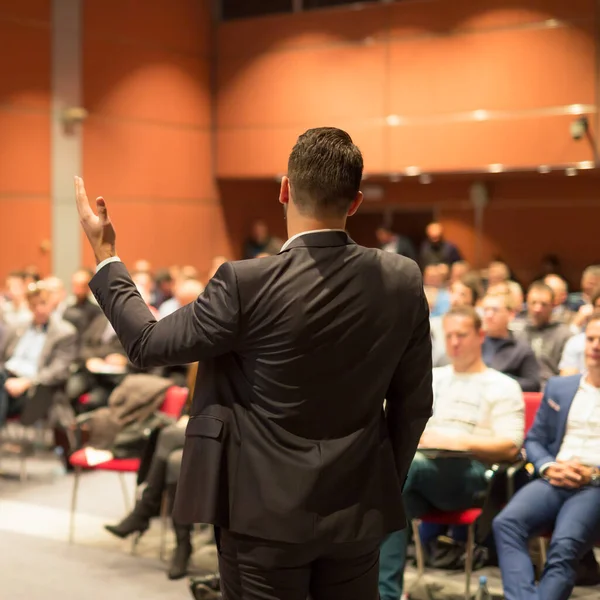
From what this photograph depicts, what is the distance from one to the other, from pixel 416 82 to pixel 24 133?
4716 mm

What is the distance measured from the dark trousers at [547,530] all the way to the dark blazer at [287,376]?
6.80ft

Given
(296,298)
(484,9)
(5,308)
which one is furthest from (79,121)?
(296,298)

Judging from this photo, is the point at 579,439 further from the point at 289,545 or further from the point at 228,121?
the point at 228,121

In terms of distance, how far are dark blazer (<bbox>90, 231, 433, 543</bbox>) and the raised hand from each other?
0.17 ft

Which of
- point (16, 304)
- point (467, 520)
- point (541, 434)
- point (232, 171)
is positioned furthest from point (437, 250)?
point (467, 520)

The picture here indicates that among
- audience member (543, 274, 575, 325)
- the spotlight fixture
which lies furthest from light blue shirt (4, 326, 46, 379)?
the spotlight fixture

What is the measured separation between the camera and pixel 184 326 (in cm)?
175

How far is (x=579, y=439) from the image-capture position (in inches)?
159

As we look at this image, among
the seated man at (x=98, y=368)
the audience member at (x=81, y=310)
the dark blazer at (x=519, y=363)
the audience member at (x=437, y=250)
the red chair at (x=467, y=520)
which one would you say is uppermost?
the audience member at (x=437, y=250)

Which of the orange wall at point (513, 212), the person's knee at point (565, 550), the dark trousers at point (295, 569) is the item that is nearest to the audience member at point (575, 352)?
the person's knee at point (565, 550)

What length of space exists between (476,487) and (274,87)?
30.3ft

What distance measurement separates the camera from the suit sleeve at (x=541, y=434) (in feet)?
13.5

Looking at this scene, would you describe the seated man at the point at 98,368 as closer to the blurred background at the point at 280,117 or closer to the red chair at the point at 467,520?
the red chair at the point at 467,520

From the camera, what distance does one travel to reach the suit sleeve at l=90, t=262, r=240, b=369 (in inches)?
68.1
